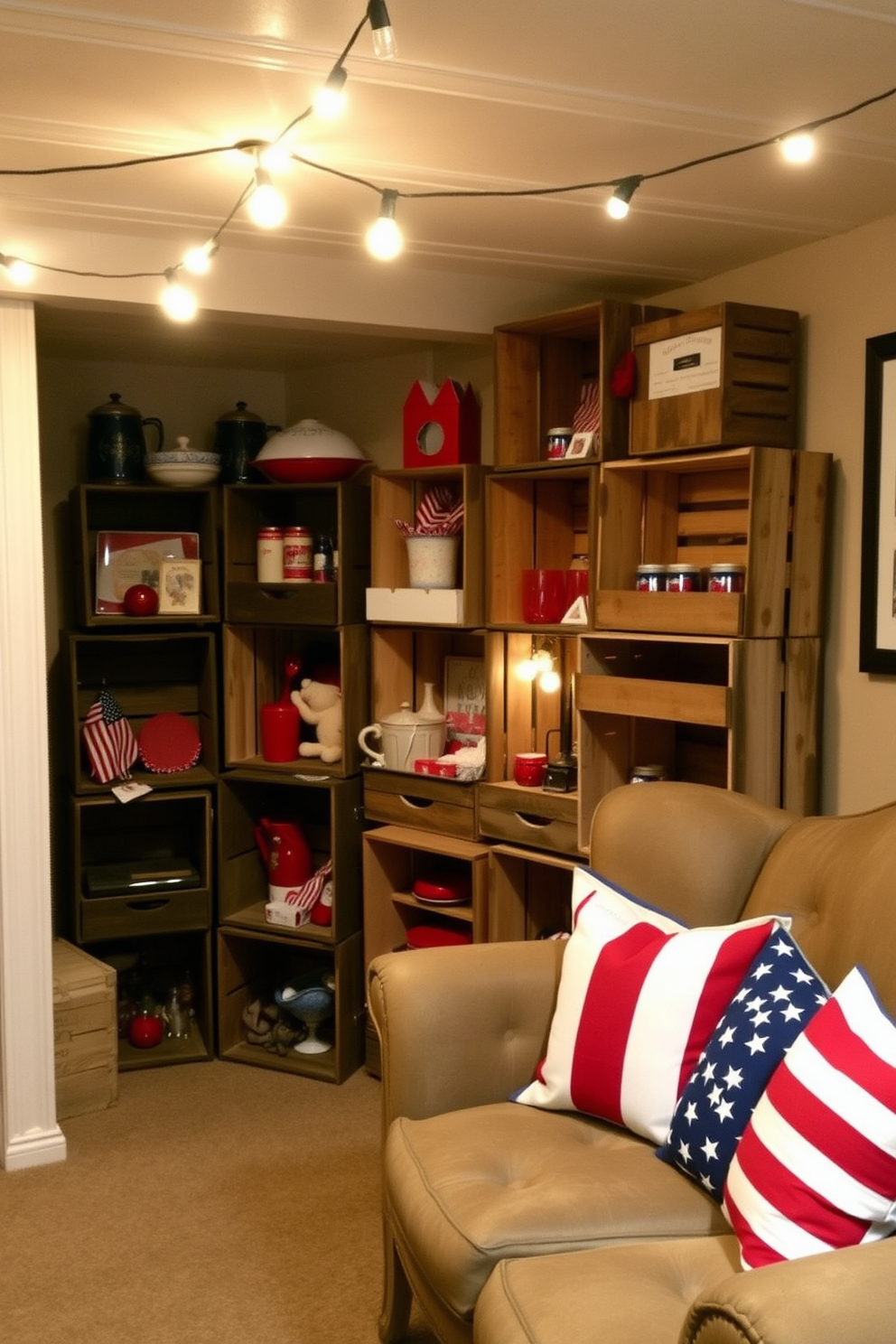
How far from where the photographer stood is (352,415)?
416 centimetres

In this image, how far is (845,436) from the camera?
2.80m

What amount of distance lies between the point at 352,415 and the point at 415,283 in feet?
3.18

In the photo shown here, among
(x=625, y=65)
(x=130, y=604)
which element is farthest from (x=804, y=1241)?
(x=130, y=604)

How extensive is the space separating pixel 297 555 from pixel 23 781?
1.14 metres

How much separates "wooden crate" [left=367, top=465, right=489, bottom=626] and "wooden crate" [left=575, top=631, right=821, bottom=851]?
49 centimetres

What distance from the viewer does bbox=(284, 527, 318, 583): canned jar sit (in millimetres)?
3799

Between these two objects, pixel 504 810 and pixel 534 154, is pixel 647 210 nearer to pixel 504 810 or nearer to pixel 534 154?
pixel 534 154

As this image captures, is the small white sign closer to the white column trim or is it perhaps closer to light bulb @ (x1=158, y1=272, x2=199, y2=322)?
light bulb @ (x1=158, y1=272, x2=199, y2=322)

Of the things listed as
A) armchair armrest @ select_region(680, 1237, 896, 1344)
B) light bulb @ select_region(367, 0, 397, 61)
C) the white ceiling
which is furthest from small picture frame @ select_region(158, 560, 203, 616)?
armchair armrest @ select_region(680, 1237, 896, 1344)

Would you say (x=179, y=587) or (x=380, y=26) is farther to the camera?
(x=179, y=587)

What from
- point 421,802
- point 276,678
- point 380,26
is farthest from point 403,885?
point 380,26

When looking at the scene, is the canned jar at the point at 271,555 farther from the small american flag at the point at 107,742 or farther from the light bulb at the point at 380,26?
the light bulb at the point at 380,26

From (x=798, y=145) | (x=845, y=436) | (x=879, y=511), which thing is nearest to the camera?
(x=798, y=145)

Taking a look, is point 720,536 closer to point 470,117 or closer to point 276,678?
point 470,117
